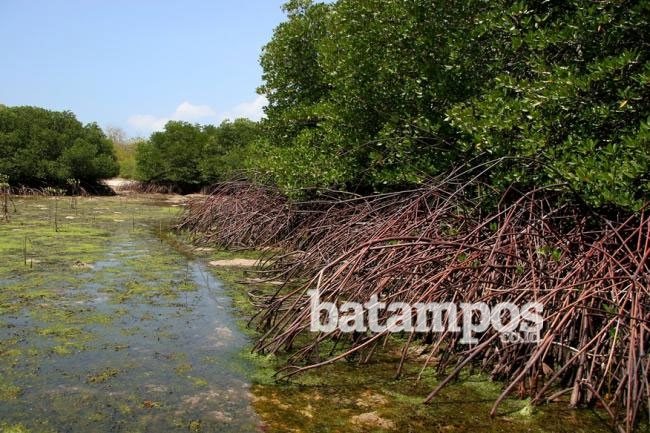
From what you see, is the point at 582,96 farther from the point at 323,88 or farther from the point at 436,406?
the point at 323,88

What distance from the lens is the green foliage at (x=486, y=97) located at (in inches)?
128

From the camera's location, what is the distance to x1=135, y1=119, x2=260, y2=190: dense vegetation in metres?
22.8

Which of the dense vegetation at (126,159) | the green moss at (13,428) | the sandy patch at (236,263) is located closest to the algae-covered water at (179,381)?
the green moss at (13,428)

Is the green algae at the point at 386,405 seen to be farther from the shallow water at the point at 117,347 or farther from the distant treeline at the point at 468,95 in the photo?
the distant treeline at the point at 468,95

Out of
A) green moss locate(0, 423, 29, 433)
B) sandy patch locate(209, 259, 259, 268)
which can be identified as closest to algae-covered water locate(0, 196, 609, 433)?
green moss locate(0, 423, 29, 433)

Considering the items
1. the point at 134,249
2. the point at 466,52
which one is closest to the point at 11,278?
the point at 134,249

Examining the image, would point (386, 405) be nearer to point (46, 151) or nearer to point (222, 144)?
point (46, 151)

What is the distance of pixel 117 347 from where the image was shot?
3.50 m

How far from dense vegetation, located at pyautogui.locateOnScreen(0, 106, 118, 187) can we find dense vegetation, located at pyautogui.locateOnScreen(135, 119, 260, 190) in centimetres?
173

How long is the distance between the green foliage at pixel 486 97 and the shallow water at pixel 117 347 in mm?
2360

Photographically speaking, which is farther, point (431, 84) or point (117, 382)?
point (431, 84)

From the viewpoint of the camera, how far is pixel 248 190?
970 cm

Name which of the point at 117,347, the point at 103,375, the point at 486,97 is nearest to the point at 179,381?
the point at 103,375

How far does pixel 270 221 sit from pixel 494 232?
4.92 meters
